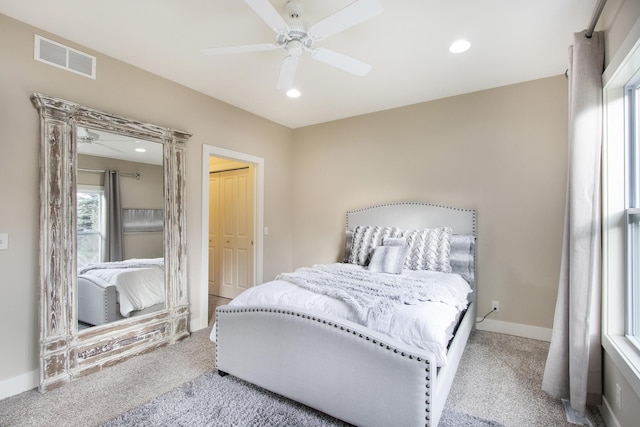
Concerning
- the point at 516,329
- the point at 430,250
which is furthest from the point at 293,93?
the point at 516,329

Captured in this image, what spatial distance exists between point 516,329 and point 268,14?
359 cm

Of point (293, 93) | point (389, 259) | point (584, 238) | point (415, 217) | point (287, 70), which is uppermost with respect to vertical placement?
point (293, 93)

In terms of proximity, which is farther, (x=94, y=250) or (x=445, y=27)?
(x=94, y=250)

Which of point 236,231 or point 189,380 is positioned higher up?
point 236,231

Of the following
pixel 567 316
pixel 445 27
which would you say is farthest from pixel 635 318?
pixel 445 27

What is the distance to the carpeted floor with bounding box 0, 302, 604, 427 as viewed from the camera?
6.31ft

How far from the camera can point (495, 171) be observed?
331 centimetres

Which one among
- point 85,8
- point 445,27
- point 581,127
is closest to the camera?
point 581,127

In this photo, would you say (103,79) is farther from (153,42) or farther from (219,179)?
(219,179)

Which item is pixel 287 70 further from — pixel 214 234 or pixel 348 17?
pixel 214 234

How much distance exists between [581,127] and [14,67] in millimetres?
3851

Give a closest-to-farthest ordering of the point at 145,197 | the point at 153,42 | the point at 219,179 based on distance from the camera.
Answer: the point at 153,42, the point at 145,197, the point at 219,179

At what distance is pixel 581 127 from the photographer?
6.29 ft

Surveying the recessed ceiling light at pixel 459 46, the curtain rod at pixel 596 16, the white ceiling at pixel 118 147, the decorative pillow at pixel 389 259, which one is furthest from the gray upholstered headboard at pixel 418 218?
the white ceiling at pixel 118 147
